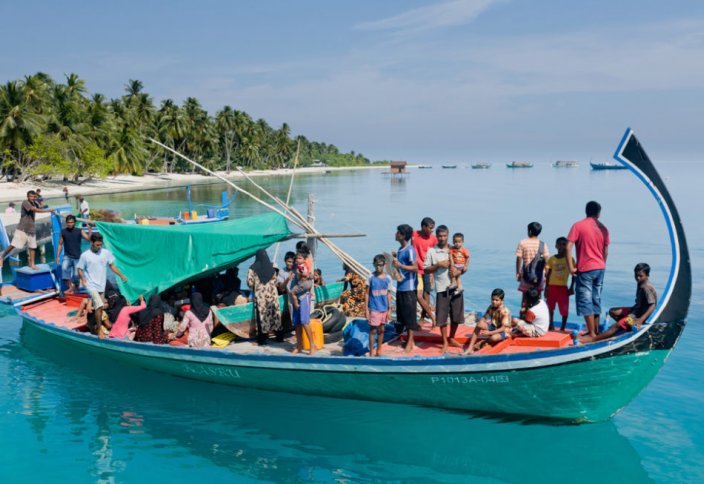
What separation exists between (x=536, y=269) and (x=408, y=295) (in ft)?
7.21

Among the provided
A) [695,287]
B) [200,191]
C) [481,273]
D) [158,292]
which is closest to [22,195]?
[200,191]

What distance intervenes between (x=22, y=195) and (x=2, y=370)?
117 ft

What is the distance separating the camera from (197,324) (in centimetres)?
956

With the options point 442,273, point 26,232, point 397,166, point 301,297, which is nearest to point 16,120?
point 26,232

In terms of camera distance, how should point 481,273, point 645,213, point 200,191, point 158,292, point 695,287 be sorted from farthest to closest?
point 200,191
point 645,213
point 481,273
point 695,287
point 158,292

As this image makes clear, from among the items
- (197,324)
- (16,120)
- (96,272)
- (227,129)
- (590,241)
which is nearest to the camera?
(590,241)

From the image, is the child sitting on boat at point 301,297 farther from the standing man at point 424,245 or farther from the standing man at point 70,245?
the standing man at point 70,245

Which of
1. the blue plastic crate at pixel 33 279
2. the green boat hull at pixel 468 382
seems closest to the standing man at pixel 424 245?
the green boat hull at pixel 468 382

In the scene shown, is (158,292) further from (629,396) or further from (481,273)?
(481,273)

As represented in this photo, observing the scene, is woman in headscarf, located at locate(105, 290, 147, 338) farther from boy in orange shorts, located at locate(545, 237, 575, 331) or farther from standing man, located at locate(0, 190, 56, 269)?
boy in orange shorts, located at locate(545, 237, 575, 331)

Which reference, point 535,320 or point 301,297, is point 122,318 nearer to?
point 301,297

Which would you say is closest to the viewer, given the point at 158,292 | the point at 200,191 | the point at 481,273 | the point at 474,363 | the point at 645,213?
the point at 474,363

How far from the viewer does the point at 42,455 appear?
27.2 feet

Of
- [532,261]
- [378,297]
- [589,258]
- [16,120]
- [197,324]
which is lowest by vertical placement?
[197,324]
